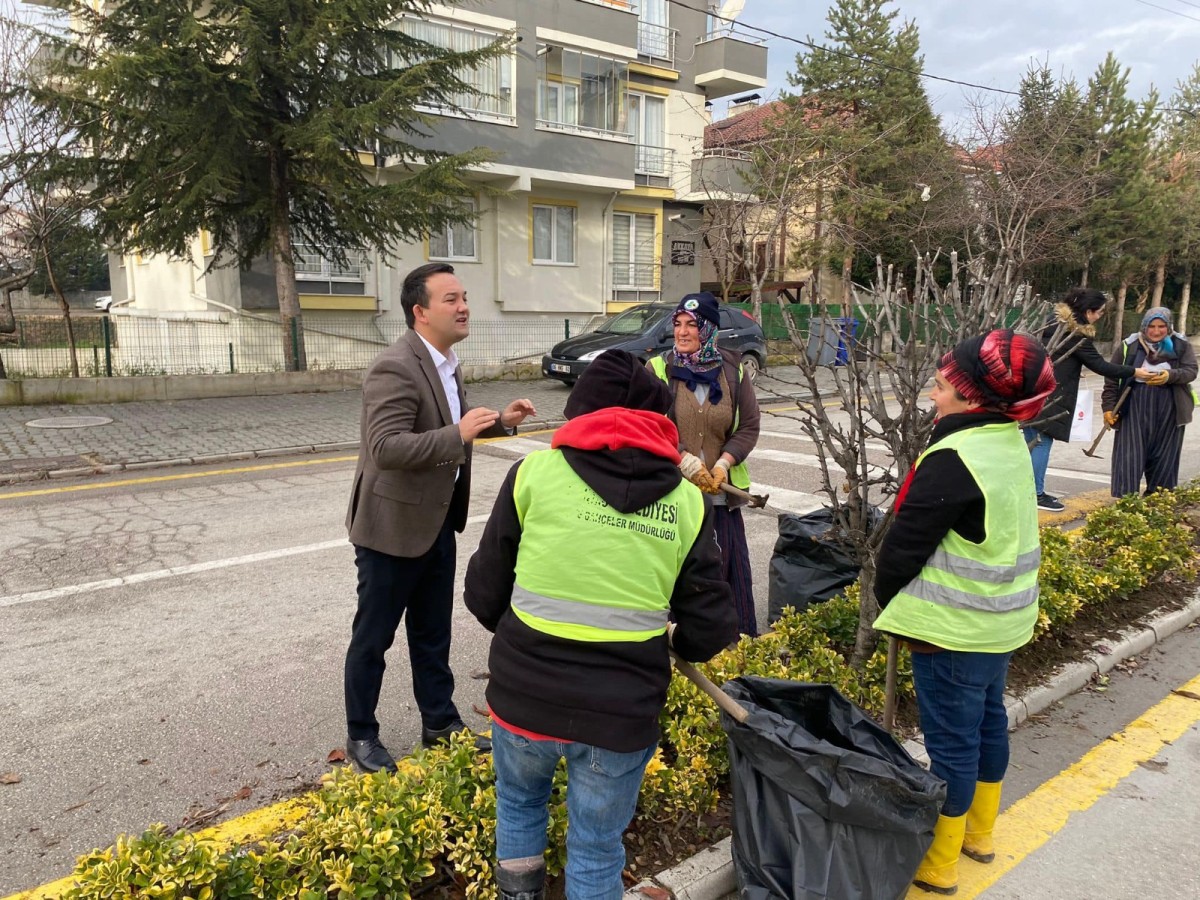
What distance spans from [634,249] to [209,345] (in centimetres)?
1200

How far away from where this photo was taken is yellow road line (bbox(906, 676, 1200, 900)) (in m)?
2.76

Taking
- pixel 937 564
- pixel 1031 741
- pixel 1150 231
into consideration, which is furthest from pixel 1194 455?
pixel 1150 231

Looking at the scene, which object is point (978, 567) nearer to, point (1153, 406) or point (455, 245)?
point (1153, 406)

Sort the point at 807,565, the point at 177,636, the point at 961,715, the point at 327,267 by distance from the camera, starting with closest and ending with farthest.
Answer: the point at 961,715 → the point at 807,565 → the point at 177,636 → the point at 327,267

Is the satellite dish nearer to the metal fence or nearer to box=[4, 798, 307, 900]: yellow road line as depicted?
the metal fence

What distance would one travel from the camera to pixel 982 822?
9.07 ft

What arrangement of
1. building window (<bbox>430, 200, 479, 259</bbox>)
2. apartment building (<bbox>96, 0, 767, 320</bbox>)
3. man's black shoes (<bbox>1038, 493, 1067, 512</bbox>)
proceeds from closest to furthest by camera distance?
man's black shoes (<bbox>1038, 493, 1067, 512</bbox>) < apartment building (<bbox>96, 0, 767, 320</bbox>) < building window (<bbox>430, 200, 479, 259</bbox>)

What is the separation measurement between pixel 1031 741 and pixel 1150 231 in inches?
1114

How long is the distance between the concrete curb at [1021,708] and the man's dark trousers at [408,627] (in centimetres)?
121

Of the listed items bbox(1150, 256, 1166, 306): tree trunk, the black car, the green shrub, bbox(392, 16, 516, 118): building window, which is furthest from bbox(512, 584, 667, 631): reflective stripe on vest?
bbox(1150, 256, 1166, 306): tree trunk

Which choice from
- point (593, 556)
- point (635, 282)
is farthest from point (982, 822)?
point (635, 282)

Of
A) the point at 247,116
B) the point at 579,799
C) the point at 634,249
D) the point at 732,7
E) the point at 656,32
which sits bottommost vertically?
→ the point at 579,799

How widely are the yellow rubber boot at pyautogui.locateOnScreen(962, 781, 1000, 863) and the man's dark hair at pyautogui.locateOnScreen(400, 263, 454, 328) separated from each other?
2.49 meters

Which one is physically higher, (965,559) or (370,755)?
(965,559)
